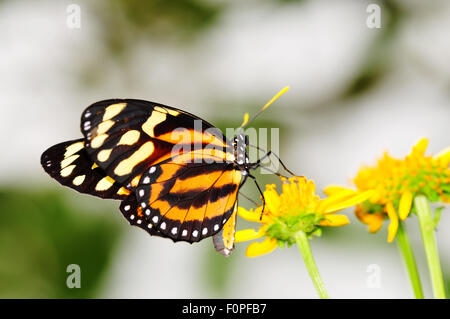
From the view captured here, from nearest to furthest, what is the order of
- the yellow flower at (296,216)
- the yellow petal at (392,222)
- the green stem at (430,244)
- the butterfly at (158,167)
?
the green stem at (430,244), the yellow petal at (392,222), the yellow flower at (296,216), the butterfly at (158,167)

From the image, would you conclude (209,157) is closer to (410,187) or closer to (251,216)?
(251,216)

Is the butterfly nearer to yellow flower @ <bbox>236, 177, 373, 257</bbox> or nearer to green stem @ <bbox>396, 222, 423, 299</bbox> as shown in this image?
yellow flower @ <bbox>236, 177, 373, 257</bbox>

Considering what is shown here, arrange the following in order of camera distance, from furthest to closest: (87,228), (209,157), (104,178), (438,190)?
(87,228) < (209,157) < (104,178) < (438,190)

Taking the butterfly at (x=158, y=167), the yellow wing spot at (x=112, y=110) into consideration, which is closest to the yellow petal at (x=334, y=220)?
the butterfly at (x=158, y=167)

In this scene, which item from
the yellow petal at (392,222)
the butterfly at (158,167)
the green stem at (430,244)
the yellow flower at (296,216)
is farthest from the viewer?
the butterfly at (158,167)

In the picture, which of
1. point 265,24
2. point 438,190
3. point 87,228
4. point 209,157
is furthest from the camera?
point 265,24

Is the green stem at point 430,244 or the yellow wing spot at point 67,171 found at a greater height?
the yellow wing spot at point 67,171

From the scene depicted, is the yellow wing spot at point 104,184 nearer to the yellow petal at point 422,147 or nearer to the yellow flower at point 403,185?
the yellow flower at point 403,185

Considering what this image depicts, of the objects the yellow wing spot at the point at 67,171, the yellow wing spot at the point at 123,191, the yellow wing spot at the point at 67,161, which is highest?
the yellow wing spot at the point at 67,161

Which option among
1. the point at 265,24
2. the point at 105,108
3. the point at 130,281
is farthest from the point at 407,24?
the point at 105,108
